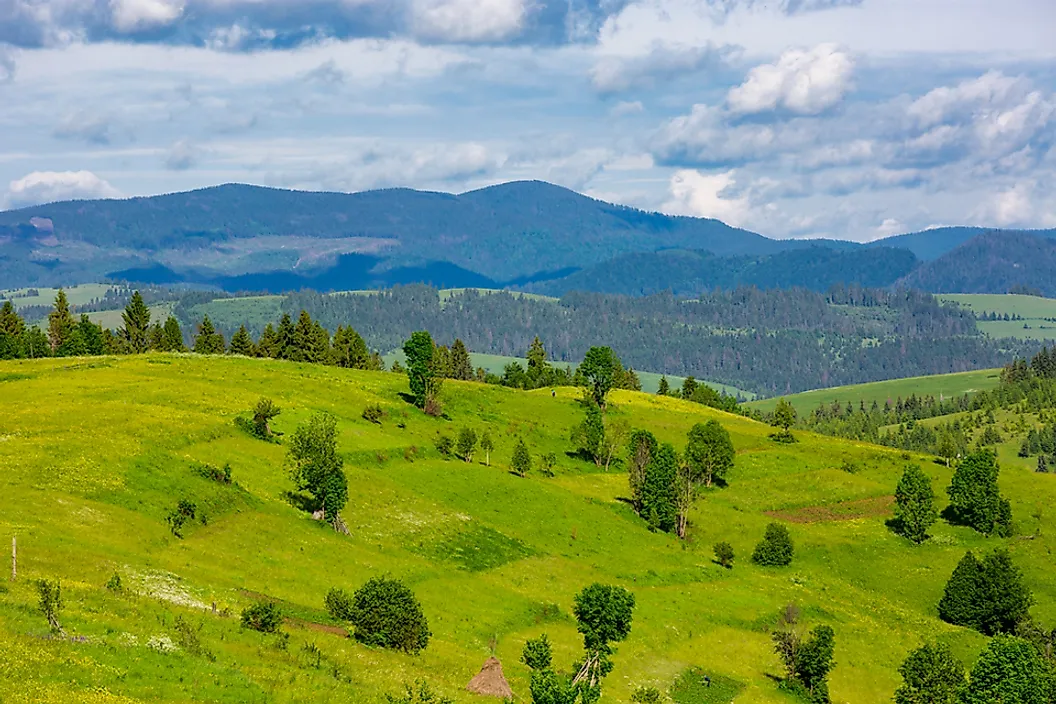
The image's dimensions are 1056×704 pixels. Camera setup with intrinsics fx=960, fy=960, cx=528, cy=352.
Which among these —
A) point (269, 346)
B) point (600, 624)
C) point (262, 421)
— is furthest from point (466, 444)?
point (269, 346)

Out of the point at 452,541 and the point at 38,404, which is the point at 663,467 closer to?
the point at 452,541

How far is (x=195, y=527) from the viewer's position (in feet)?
235

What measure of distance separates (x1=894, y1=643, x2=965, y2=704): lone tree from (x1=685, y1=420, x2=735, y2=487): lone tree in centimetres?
6809

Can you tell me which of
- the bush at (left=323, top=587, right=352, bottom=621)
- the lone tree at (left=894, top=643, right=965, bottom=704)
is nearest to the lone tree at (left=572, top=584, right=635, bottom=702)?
the bush at (left=323, top=587, right=352, bottom=621)

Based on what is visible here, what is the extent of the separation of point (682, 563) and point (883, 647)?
2297 cm

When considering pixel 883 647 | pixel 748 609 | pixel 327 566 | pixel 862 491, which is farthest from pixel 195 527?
pixel 862 491

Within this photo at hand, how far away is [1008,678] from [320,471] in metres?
54.7

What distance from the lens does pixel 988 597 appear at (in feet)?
307

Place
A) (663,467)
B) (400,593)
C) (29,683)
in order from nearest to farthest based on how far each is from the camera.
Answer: (29,683), (400,593), (663,467)

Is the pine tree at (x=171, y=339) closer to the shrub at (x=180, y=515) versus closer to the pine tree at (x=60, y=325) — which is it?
the pine tree at (x=60, y=325)

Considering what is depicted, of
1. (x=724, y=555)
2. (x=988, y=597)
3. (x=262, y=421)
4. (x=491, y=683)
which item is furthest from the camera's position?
(x=724, y=555)

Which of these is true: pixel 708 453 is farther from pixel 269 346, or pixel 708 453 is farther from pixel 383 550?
pixel 269 346

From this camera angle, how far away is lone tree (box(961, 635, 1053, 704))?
63375mm

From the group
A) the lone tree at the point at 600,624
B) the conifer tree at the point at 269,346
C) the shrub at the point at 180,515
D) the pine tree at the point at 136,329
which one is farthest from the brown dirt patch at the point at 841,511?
the pine tree at the point at 136,329
